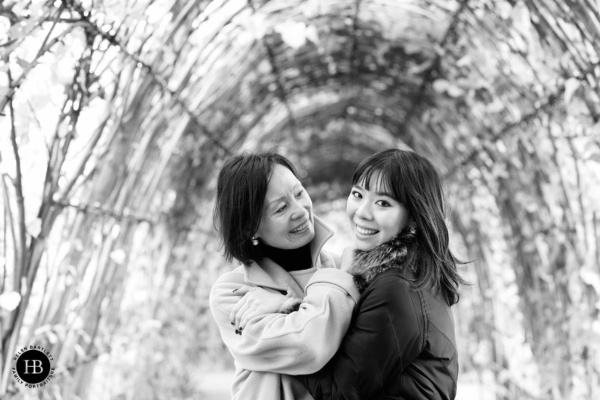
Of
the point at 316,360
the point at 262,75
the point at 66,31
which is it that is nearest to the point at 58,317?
the point at 66,31

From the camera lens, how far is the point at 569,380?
125 inches

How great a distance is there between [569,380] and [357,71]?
2.91 m

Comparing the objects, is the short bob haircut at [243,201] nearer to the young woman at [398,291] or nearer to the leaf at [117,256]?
the young woman at [398,291]

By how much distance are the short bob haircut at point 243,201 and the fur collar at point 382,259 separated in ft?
0.93

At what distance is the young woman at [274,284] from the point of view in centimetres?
156

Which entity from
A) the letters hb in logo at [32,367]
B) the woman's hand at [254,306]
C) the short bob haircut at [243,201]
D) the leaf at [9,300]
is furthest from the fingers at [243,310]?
the letters hb in logo at [32,367]

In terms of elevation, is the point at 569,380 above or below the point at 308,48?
below

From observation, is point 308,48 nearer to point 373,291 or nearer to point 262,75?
point 262,75

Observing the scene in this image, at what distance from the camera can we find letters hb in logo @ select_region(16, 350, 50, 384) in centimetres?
213

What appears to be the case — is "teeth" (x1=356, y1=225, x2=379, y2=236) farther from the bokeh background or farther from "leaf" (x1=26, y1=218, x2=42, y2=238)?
"leaf" (x1=26, y1=218, x2=42, y2=238)

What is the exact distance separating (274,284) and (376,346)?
0.39 meters

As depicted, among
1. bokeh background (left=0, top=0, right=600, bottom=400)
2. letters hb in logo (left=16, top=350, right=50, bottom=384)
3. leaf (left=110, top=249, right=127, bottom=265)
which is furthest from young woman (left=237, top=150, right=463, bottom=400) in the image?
leaf (left=110, top=249, right=127, bottom=265)

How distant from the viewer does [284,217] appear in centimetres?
184

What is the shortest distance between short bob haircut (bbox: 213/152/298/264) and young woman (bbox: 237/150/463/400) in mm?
229
